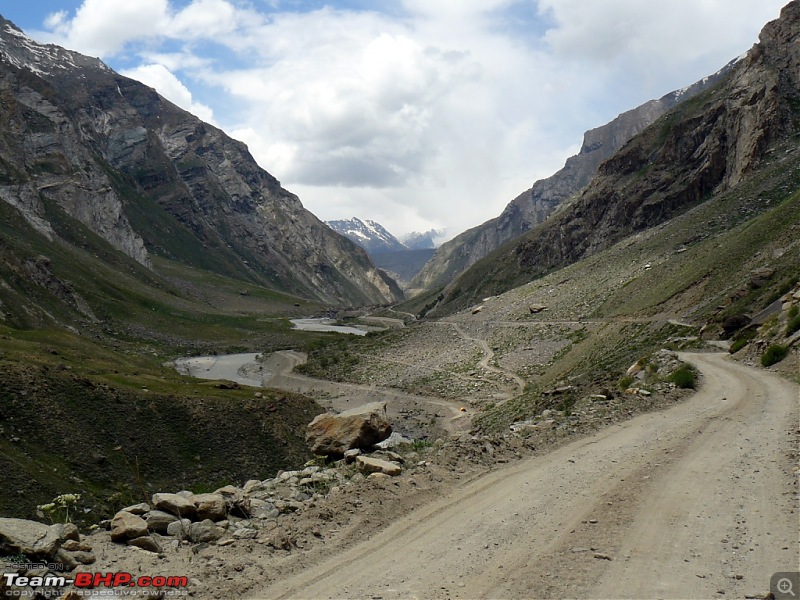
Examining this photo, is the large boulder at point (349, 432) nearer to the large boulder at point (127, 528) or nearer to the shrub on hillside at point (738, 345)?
the large boulder at point (127, 528)

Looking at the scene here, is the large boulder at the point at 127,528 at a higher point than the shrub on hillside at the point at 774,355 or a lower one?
higher

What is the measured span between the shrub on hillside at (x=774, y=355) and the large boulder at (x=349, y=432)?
19.1m

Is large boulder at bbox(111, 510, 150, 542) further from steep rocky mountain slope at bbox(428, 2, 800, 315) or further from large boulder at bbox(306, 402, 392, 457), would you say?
steep rocky mountain slope at bbox(428, 2, 800, 315)

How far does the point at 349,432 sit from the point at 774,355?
20.9m

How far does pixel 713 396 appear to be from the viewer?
21766mm

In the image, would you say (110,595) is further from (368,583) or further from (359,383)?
(359,383)

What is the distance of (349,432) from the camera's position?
18891 mm

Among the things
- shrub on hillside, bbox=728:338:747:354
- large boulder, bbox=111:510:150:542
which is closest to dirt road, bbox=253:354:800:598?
large boulder, bbox=111:510:150:542

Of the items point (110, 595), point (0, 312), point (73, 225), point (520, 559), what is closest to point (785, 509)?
point (520, 559)

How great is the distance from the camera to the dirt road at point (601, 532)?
27.2 ft

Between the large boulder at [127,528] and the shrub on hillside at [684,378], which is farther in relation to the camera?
the shrub on hillside at [684,378]

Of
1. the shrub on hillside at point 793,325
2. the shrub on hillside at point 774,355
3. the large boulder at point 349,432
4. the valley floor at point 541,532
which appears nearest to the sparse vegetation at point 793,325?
the shrub on hillside at point 793,325

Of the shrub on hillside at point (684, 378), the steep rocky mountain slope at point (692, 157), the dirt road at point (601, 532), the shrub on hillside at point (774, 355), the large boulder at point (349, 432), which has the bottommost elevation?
the shrub on hillside at point (774, 355)

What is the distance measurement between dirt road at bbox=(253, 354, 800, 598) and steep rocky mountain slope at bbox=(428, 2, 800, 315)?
230 ft
